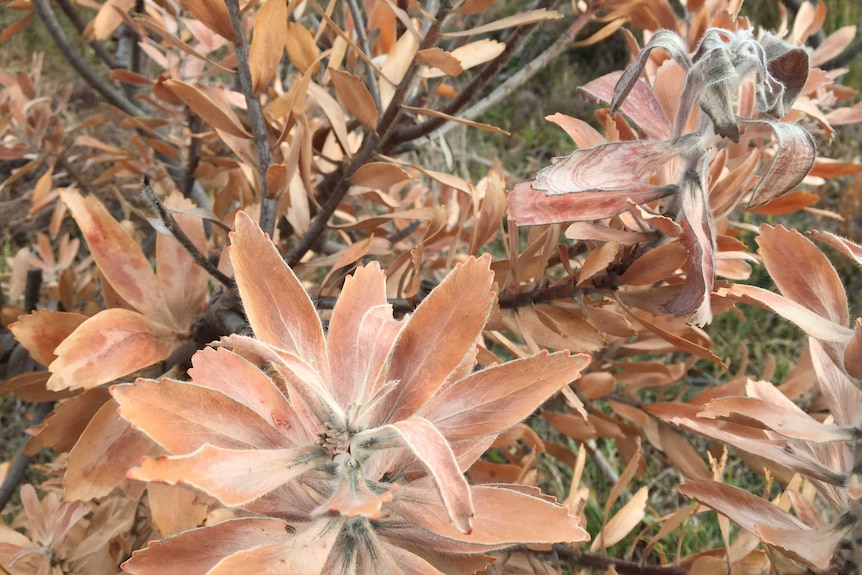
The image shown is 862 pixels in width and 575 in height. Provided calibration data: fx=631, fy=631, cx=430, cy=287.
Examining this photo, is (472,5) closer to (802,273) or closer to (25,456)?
(802,273)

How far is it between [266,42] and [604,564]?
592mm

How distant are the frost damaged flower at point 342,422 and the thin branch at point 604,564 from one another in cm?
31

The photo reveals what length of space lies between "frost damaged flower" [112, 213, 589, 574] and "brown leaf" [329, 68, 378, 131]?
236mm

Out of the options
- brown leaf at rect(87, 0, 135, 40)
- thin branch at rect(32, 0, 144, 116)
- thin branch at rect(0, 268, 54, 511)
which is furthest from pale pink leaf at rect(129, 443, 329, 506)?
thin branch at rect(32, 0, 144, 116)

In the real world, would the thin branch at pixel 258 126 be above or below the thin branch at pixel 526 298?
above

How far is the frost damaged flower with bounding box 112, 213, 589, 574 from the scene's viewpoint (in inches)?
12.2

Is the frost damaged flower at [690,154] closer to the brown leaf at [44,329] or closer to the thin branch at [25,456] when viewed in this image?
the brown leaf at [44,329]

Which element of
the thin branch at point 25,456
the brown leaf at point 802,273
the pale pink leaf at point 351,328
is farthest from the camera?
the thin branch at point 25,456

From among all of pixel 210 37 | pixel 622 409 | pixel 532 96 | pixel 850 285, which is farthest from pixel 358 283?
pixel 532 96

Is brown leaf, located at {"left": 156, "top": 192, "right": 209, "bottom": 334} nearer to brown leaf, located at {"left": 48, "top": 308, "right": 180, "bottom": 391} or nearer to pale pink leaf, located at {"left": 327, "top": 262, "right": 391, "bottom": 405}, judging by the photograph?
brown leaf, located at {"left": 48, "top": 308, "right": 180, "bottom": 391}

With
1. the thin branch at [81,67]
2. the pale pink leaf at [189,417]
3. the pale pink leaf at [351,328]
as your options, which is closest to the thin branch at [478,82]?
the pale pink leaf at [351,328]

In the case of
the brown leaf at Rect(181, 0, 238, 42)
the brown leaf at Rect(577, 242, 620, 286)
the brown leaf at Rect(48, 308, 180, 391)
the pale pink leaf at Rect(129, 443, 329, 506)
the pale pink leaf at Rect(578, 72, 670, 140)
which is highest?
the brown leaf at Rect(181, 0, 238, 42)

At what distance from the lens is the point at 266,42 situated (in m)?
0.53

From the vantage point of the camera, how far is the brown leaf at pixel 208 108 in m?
0.51
